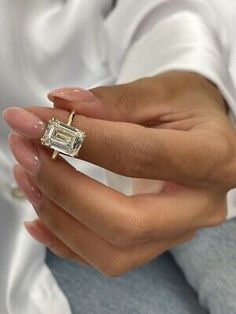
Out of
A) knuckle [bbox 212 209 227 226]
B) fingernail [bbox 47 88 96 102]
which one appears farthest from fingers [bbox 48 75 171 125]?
knuckle [bbox 212 209 227 226]

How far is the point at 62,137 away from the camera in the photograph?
35 centimetres

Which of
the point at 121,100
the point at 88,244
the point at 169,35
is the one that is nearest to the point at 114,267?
the point at 88,244

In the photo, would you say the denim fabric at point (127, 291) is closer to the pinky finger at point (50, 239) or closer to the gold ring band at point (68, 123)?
the pinky finger at point (50, 239)

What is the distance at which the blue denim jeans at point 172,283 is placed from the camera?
550 millimetres

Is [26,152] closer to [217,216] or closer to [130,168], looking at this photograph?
[130,168]

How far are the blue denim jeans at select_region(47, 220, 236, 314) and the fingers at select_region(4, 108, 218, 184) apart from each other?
16 centimetres

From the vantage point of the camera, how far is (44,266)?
57 cm

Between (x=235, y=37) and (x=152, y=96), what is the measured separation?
0.20 meters

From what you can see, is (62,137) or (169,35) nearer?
(62,137)

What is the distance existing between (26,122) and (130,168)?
81mm

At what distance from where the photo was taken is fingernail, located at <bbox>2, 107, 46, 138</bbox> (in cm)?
35

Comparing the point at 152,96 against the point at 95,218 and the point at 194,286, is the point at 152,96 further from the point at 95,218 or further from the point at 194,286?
the point at 194,286

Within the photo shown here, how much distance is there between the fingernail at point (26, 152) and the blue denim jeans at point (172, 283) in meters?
0.22

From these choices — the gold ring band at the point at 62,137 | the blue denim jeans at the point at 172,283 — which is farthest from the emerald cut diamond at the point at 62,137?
the blue denim jeans at the point at 172,283
